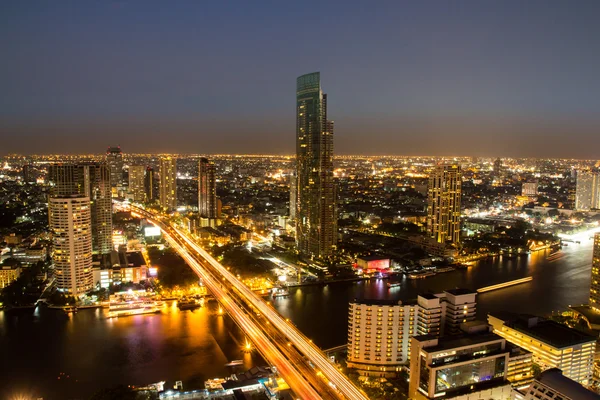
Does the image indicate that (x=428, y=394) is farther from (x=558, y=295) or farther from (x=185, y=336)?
(x=558, y=295)

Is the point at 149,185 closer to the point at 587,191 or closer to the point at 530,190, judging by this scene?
the point at 530,190

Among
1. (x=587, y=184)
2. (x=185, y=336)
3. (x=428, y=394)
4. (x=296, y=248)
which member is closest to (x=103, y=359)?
(x=185, y=336)

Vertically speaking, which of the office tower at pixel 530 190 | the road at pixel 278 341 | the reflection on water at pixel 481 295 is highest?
the office tower at pixel 530 190

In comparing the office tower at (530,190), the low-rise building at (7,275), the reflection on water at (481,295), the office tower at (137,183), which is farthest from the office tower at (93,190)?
the office tower at (530,190)

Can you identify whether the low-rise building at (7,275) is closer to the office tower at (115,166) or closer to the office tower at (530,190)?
the office tower at (115,166)

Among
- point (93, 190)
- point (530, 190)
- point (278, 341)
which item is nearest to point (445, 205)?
point (278, 341)

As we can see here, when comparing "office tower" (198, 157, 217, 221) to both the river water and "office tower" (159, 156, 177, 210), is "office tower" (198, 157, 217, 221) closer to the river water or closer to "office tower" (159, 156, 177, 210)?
"office tower" (159, 156, 177, 210)

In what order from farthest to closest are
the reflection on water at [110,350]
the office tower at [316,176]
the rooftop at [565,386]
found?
the office tower at [316,176] → the reflection on water at [110,350] → the rooftop at [565,386]

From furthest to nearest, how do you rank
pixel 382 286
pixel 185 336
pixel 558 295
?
pixel 382 286, pixel 558 295, pixel 185 336
